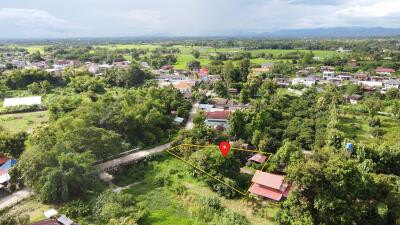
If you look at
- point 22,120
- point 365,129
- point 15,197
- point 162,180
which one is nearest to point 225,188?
point 162,180

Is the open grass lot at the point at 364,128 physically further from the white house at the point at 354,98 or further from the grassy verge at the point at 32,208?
the grassy verge at the point at 32,208

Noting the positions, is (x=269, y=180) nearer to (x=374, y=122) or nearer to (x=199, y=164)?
(x=199, y=164)

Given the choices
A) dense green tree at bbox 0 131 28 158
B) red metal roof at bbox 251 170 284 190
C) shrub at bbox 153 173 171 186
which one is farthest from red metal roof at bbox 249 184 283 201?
dense green tree at bbox 0 131 28 158

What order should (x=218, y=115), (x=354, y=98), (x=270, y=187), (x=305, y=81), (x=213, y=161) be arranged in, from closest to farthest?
(x=270, y=187) < (x=213, y=161) < (x=218, y=115) < (x=354, y=98) < (x=305, y=81)

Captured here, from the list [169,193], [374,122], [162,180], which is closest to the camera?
[169,193]

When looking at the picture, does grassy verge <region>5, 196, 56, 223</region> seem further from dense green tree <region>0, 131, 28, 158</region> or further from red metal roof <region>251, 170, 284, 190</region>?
red metal roof <region>251, 170, 284, 190</region>

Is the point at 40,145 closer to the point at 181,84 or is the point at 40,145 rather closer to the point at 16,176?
the point at 16,176

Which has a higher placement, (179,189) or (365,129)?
(365,129)
